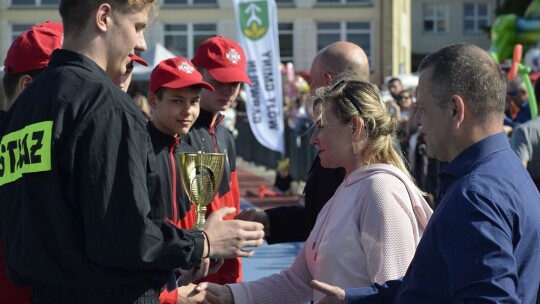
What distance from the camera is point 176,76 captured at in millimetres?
5047

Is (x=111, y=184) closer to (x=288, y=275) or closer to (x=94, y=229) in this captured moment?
(x=94, y=229)

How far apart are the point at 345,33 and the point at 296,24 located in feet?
8.14

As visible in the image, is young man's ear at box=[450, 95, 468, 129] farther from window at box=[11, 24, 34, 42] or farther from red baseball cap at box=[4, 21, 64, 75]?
window at box=[11, 24, 34, 42]

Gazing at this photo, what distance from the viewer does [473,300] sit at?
9.18 feet

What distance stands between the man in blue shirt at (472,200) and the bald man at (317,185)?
144cm

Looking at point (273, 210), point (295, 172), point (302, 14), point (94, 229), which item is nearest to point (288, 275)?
point (273, 210)

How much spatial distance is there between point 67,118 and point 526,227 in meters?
1.37

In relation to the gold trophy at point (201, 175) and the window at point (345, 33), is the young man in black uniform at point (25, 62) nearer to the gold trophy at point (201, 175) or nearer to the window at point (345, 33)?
the gold trophy at point (201, 175)

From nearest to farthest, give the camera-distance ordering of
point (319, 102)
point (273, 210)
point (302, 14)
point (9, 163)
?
point (9, 163) → point (319, 102) → point (273, 210) → point (302, 14)

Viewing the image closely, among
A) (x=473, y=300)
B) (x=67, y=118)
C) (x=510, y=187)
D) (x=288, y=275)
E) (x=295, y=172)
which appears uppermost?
(x=67, y=118)

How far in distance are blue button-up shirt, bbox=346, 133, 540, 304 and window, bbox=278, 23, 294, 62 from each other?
141 feet

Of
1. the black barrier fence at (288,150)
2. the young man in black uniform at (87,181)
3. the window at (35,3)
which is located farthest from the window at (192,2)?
the young man in black uniform at (87,181)

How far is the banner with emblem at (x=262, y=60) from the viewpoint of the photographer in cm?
1566

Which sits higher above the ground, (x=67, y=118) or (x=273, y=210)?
(x=67, y=118)
